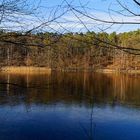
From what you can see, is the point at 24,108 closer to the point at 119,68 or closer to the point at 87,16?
the point at 87,16

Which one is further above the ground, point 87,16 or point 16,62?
point 87,16

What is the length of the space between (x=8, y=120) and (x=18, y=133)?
192cm

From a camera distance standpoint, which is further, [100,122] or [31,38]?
[100,122]

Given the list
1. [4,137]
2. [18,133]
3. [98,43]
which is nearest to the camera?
[98,43]

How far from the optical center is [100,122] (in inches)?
610

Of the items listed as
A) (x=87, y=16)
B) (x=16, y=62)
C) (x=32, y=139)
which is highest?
(x=87, y=16)

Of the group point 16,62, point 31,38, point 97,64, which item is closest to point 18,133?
point 16,62

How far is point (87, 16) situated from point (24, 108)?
1589 centimetres

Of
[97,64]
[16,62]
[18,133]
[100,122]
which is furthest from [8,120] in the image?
[97,64]

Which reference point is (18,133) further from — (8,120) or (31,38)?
(31,38)

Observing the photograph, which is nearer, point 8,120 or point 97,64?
point 8,120

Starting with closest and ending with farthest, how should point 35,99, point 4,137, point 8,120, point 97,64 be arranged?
point 4,137 < point 8,120 < point 35,99 < point 97,64

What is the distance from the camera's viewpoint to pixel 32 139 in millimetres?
13031

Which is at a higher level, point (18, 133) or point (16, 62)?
point (16, 62)
